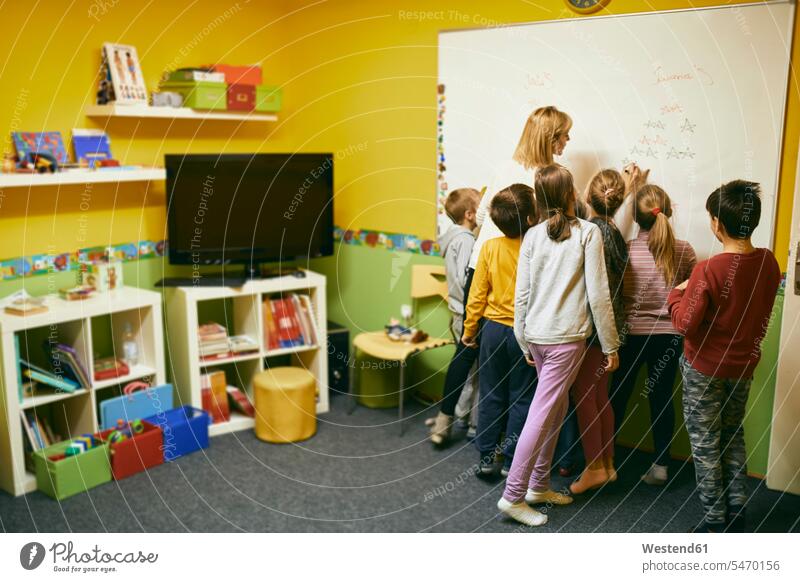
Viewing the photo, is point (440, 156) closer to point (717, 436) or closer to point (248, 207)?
point (248, 207)

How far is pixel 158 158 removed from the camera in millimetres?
3893

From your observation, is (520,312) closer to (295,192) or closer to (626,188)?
(626,188)

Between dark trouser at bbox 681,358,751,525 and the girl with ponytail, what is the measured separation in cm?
33

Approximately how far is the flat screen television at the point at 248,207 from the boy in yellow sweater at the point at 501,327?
3.83ft

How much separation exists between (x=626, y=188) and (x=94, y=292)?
2240 mm

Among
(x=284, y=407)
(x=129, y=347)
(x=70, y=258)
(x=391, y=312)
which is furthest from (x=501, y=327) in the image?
(x=70, y=258)

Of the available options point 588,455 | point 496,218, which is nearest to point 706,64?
point 496,218

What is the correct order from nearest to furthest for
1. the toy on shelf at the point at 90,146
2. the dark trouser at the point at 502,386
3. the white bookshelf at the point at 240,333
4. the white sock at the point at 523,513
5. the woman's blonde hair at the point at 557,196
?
the woman's blonde hair at the point at 557,196 → the white sock at the point at 523,513 → the dark trouser at the point at 502,386 → the toy on shelf at the point at 90,146 → the white bookshelf at the point at 240,333

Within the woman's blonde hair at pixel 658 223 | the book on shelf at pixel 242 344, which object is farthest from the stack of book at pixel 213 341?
the woman's blonde hair at pixel 658 223

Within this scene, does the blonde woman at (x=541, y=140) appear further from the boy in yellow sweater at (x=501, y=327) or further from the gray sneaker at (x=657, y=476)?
the gray sneaker at (x=657, y=476)

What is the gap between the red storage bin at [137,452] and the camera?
323 centimetres

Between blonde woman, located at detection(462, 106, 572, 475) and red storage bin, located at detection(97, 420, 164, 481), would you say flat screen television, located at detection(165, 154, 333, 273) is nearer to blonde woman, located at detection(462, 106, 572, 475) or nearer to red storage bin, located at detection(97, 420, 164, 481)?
red storage bin, located at detection(97, 420, 164, 481)

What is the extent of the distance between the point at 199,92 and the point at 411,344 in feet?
4.93
